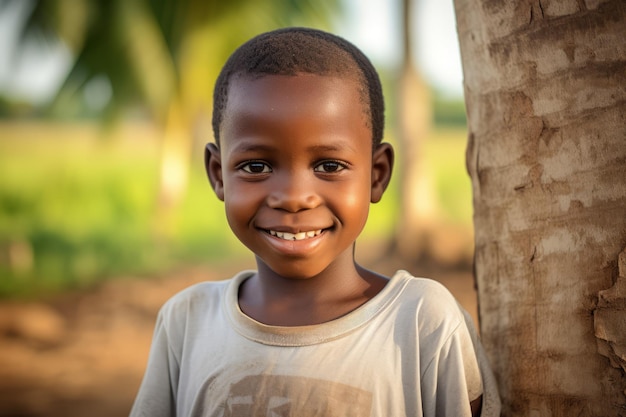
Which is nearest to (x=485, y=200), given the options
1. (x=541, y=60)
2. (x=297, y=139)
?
(x=541, y=60)

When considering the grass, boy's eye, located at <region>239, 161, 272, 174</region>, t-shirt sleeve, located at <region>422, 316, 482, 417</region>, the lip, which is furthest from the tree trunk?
the grass

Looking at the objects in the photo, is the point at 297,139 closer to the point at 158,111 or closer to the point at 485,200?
the point at 485,200

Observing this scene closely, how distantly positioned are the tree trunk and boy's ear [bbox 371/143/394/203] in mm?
270

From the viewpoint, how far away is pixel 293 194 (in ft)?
5.70

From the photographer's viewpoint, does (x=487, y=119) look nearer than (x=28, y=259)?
Yes

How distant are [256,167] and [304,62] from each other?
32cm

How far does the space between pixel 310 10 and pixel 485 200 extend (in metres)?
11.7

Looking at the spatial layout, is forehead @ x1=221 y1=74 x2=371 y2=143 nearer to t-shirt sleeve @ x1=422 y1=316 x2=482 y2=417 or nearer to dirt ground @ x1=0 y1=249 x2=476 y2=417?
t-shirt sleeve @ x1=422 y1=316 x2=482 y2=417

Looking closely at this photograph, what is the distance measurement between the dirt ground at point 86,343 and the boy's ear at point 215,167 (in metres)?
5.84

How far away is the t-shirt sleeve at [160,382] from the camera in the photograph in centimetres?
202

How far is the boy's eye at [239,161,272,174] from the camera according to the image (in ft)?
5.93

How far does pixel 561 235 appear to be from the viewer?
1740 millimetres

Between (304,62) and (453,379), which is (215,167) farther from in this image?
(453,379)

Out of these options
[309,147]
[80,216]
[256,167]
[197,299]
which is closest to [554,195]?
[309,147]
